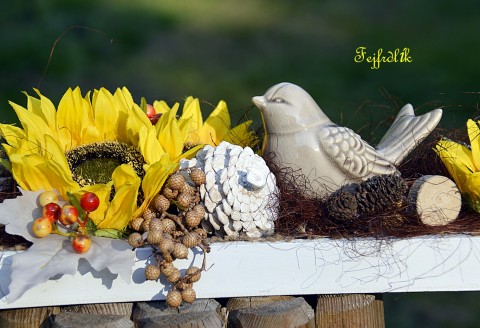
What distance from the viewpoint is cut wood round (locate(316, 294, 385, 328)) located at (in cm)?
154

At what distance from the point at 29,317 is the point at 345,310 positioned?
506 mm

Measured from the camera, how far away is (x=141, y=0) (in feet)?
10.2

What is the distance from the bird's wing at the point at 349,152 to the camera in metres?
1.57

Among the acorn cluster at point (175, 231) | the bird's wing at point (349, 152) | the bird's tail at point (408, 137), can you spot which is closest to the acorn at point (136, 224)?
the acorn cluster at point (175, 231)

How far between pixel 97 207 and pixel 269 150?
0.33 m

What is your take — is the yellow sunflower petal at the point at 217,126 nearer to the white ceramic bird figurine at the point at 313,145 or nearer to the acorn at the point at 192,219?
the white ceramic bird figurine at the point at 313,145

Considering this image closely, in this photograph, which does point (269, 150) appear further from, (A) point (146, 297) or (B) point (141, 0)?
(B) point (141, 0)

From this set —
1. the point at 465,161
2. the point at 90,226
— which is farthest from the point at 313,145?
the point at 90,226

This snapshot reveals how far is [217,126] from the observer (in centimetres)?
177

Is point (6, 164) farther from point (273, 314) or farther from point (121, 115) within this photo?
point (273, 314)

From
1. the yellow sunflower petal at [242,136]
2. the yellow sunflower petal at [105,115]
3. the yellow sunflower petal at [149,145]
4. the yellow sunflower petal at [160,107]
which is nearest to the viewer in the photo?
the yellow sunflower petal at [149,145]

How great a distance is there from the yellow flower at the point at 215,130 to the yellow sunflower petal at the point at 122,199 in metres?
0.28

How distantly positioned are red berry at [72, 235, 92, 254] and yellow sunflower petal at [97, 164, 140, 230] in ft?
0.20

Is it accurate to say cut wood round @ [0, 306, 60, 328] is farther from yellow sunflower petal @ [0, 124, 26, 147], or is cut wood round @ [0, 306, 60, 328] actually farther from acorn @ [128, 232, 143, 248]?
yellow sunflower petal @ [0, 124, 26, 147]
